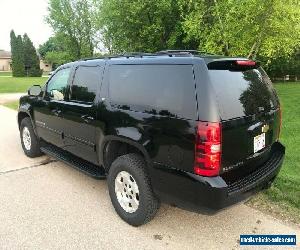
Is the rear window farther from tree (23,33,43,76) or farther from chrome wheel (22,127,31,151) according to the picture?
tree (23,33,43,76)

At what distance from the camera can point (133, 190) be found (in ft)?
13.2

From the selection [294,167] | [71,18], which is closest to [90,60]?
[294,167]

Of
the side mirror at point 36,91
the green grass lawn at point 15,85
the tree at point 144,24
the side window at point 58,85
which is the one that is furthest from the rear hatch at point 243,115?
the green grass lawn at point 15,85

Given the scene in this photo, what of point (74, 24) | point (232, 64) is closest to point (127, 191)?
point (232, 64)

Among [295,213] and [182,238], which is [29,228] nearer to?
[182,238]

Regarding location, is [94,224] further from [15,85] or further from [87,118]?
[15,85]

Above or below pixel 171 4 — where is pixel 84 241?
below

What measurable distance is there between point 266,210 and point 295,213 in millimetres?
333

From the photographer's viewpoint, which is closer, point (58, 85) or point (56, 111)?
point (56, 111)

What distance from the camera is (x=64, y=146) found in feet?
17.9

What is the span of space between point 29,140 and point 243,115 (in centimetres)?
455

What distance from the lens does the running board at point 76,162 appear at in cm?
466

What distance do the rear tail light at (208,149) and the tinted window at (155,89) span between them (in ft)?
0.62

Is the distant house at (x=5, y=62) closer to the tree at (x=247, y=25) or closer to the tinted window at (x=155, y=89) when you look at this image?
the tree at (x=247, y=25)
